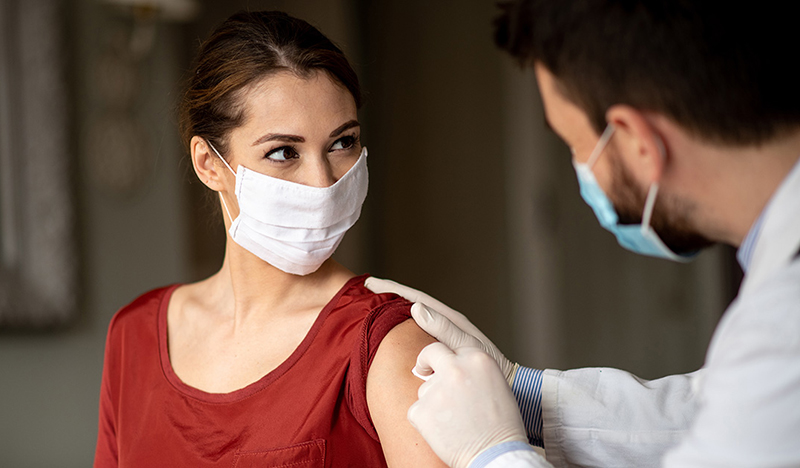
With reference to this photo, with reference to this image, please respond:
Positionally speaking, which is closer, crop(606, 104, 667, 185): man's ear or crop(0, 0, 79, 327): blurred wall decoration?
crop(606, 104, 667, 185): man's ear

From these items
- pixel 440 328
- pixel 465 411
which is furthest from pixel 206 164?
pixel 465 411

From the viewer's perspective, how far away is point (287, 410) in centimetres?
125

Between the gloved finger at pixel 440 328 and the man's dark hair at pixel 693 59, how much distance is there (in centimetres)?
51

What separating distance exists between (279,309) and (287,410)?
0.26m

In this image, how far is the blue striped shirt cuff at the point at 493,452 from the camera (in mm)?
948

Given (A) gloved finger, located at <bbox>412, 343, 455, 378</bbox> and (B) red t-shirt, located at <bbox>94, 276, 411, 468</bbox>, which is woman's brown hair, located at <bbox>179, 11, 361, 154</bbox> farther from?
(A) gloved finger, located at <bbox>412, 343, 455, 378</bbox>

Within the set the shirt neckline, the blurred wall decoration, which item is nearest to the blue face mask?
the shirt neckline

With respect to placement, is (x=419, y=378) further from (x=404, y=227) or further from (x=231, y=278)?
(x=404, y=227)

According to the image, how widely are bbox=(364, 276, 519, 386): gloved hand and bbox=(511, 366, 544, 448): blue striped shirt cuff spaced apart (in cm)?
2

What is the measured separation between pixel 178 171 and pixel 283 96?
1.58m

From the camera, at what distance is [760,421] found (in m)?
0.70

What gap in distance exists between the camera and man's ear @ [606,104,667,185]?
2.75ft

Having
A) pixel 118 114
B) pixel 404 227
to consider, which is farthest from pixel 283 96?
pixel 404 227

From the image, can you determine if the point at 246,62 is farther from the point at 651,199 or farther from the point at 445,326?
the point at 651,199
